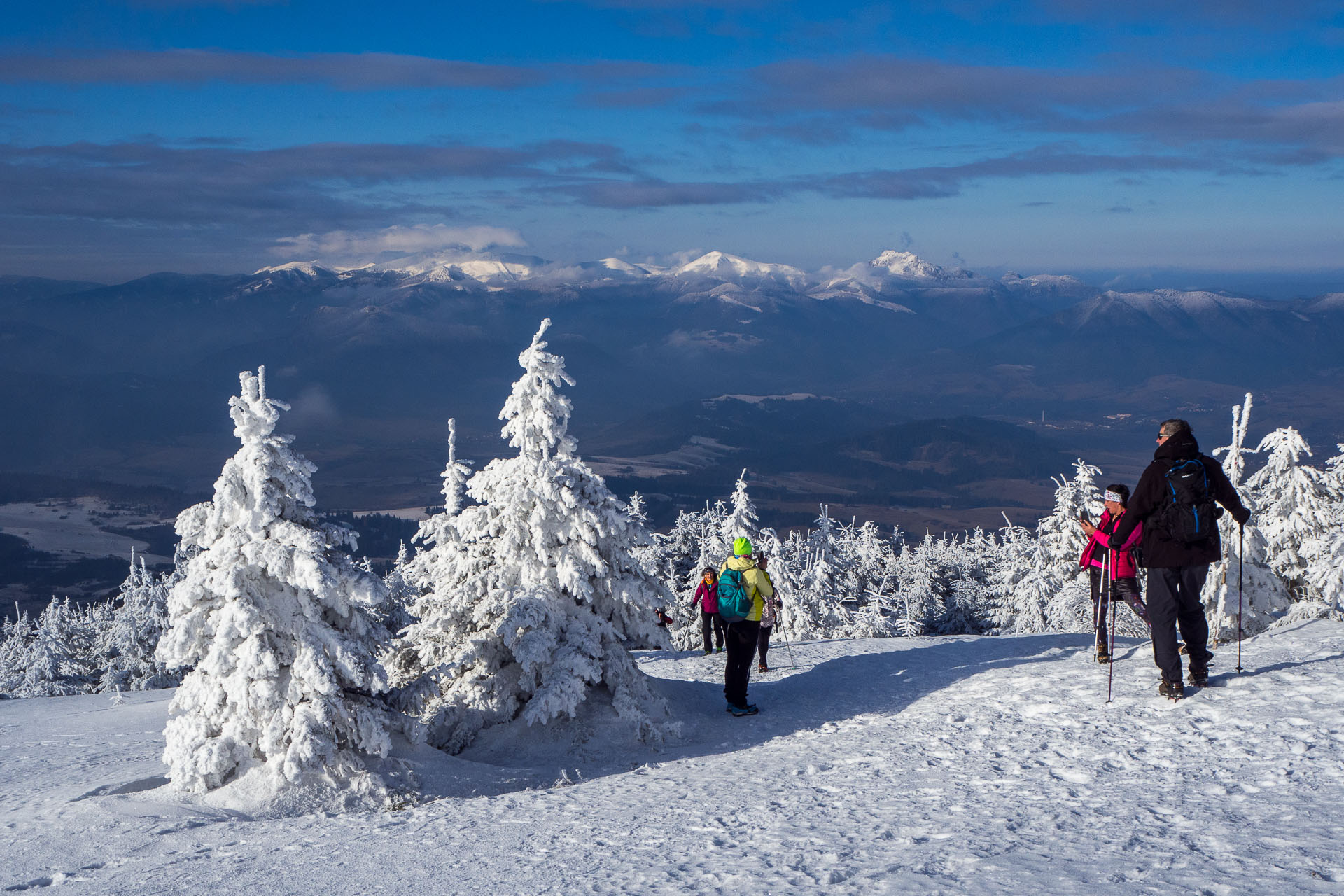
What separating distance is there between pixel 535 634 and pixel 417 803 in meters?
3.12

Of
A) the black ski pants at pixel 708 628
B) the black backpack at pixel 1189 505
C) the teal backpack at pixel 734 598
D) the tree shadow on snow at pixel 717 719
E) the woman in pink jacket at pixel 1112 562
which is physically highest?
the black backpack at pixel 1189 505

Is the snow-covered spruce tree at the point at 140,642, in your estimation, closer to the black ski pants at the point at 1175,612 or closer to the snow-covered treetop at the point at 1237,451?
the black ski pants at the point at 1175,612

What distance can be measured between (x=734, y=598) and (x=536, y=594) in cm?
278

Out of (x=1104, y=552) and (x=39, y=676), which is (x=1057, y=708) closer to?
(x=1104, y=552)

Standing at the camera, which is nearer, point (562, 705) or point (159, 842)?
point (159, 842)

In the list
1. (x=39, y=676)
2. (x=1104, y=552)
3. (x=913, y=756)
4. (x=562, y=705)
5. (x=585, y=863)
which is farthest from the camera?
(x=39, y=676)

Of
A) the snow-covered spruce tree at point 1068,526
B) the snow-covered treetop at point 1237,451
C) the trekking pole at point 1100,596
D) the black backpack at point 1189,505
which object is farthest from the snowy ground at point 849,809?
the snow-covered spruce tree at point 1068,526

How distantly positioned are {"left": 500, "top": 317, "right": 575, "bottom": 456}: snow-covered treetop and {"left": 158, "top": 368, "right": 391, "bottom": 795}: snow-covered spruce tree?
11.6ft

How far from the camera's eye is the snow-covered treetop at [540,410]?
508 inches

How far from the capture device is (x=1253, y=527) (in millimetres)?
18172

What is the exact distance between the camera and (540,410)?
12914mm

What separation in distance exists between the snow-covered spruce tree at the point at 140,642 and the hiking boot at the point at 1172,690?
106 ft

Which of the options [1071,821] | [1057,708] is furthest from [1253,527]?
[1071,821]

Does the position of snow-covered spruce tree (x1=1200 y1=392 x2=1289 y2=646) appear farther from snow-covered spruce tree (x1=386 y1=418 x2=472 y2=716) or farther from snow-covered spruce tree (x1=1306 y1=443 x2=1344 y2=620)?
snow-covered spruce tree (x1=386 y1=418 x2=472 y2=716)
